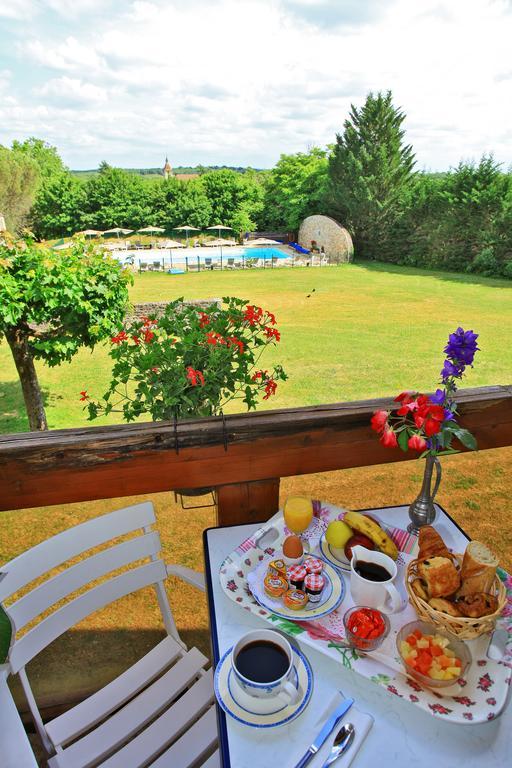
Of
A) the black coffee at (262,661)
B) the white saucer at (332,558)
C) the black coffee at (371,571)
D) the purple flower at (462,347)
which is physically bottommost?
the white saucer at (332,558)

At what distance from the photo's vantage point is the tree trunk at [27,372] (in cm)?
432

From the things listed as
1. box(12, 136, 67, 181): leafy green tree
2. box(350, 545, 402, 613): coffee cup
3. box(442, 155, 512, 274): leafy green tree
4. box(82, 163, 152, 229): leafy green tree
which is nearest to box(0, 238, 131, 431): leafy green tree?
box(350, 545, 402, 613): coffee cup

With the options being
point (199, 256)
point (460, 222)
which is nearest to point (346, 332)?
point (460, 222)

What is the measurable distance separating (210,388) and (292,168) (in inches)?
1029

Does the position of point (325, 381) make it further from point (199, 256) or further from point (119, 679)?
point (199, 256)

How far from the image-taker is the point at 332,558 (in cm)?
97

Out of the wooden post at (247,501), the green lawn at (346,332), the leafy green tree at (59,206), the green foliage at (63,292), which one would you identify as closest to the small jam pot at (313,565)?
the wooden post at (247,501)

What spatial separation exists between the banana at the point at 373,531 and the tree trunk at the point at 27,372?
4.10 meters

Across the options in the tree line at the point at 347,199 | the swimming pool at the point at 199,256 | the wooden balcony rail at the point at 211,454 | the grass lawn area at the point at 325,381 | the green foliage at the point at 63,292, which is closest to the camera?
the wooden balcony rail at the point at 211,454

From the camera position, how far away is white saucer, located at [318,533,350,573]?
95 centimetres

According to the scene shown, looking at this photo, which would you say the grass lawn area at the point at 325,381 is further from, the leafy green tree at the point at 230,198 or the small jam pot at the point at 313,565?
the leafy green tree at the point at 230,198

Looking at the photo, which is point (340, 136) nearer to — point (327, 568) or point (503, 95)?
point (503, 95)

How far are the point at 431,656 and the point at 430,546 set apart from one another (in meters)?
0.22

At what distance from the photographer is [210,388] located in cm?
153
